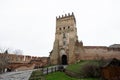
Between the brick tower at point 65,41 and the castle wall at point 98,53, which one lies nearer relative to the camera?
the castle wall at point 98,53

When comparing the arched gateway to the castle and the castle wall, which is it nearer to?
the castle

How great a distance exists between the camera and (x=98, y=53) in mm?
42094

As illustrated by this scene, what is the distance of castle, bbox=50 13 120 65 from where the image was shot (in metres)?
42.1

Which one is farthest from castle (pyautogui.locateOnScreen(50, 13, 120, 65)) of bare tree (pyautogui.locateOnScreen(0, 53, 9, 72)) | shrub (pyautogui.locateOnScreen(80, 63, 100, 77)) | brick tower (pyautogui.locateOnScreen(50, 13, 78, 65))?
shrub (pyautogui.locateOnScreen(80, 63, 100, 77))

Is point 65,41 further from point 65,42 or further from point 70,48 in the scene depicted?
point 70,48

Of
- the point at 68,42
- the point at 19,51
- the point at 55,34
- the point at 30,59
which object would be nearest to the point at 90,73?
the point at 68,42

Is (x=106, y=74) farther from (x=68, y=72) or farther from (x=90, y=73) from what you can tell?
(x=68, y=72)

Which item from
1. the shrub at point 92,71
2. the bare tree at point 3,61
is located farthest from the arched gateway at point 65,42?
the shrub at point 92,71

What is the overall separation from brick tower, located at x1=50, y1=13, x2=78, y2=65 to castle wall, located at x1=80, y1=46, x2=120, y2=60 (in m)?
2.54

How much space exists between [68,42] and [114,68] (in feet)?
65.5

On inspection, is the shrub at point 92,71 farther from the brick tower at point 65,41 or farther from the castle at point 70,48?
the brick tower at point 65,41

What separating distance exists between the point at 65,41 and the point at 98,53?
7.68 meters

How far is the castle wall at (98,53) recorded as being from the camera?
137 feet

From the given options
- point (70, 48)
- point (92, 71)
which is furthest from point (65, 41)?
point (92, 71)
